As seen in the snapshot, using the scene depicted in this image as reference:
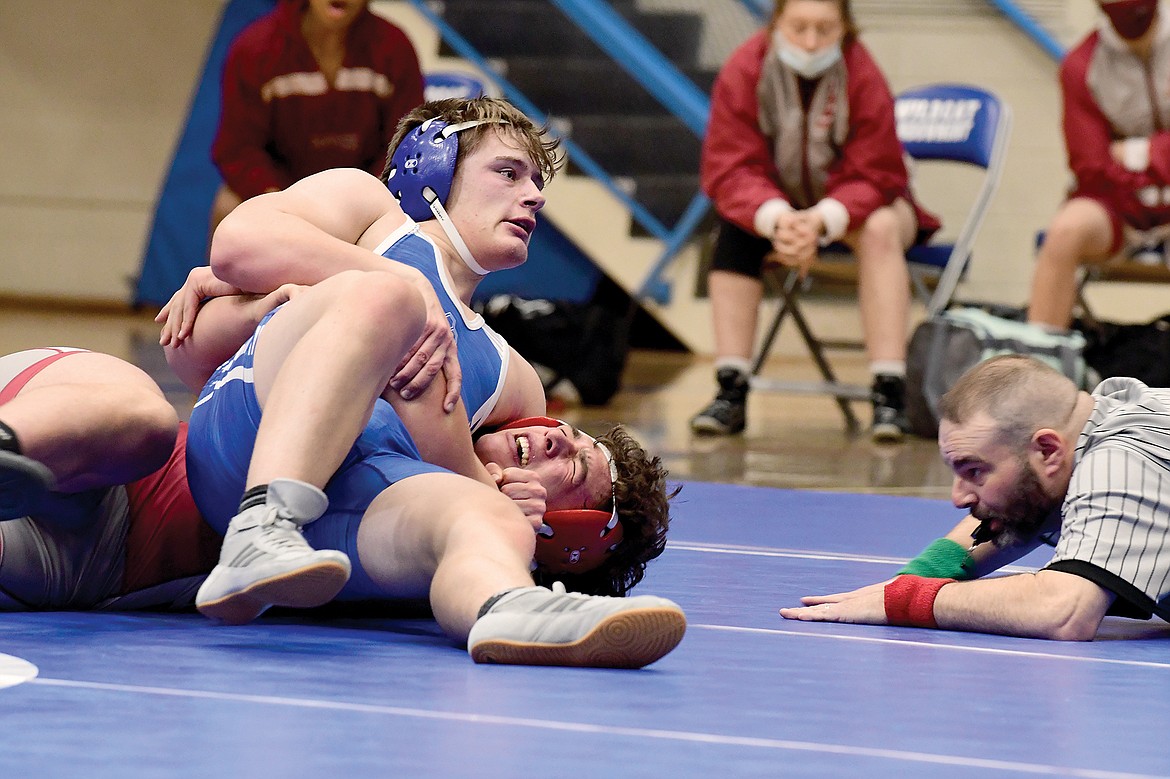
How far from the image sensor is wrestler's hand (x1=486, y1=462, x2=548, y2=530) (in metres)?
2.44

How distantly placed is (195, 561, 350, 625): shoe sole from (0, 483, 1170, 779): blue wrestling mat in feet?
0.20

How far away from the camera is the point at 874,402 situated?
5.91 meters

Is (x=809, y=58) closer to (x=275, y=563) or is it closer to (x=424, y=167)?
(x=424, y=167)

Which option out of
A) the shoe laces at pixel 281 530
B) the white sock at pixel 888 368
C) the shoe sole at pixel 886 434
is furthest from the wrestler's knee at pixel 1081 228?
the shoe laces at pixel 281 530

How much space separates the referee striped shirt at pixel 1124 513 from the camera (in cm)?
239

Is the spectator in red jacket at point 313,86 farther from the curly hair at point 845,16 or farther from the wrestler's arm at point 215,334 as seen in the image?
the wrestler's arm at point 215,334

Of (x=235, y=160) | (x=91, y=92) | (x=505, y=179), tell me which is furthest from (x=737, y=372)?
(x=91, y=92)

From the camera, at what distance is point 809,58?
596 centimetres

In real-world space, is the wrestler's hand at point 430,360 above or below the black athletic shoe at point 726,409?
above

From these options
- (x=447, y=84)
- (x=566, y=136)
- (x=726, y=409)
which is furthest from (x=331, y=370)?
(x=566, y=136)

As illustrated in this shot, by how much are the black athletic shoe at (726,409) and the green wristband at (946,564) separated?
3.11 m

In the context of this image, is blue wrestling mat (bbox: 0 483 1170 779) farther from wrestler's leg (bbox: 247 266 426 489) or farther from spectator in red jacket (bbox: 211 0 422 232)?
spectator in red jacket (bbox: 211 0 422 232)

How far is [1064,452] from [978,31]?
7.72 m

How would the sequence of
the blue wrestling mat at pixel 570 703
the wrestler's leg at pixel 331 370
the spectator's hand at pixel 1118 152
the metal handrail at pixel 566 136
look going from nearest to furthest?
the blue wrestling mat at pixel 570 703, the wrestler's leg at pixel 331 370, the spectator's hand at pixel 1118 152, the metal handrail at pixel 566 136
